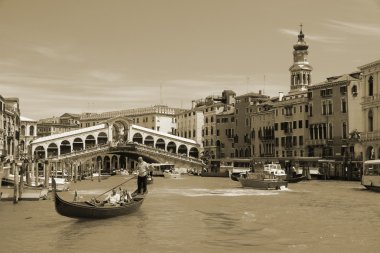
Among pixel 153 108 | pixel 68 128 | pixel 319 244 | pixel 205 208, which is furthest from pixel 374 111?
pixel 68 128

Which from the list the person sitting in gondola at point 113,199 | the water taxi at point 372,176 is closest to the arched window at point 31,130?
the water taxi at point 372,176

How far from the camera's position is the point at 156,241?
37.4 ft

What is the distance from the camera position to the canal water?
35.4 feet

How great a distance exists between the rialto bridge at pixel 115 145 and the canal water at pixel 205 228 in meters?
27.5

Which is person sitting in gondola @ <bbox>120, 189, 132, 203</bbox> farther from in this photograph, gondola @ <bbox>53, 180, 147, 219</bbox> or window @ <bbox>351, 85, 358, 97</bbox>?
window @ <bbox>351, 85, 358, 97</bbox>

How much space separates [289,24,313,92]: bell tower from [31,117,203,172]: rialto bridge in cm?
1051

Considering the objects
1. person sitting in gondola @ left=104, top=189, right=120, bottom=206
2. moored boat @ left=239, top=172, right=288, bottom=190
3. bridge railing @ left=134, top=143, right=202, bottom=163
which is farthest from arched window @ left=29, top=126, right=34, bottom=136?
person sitting in gondola @ left=104, top=189, right=120, bottom=206

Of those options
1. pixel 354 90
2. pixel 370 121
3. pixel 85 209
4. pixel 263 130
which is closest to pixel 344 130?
pixel 354 90

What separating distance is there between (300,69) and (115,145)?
16.7 m

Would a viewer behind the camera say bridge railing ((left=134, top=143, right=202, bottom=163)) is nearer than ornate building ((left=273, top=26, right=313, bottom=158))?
No

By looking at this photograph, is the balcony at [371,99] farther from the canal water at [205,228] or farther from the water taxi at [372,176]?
the canal water at [205,228]

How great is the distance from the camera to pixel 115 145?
4859cm

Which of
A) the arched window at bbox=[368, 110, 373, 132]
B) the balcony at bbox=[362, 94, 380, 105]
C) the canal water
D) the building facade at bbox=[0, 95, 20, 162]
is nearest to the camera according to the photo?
the canal water

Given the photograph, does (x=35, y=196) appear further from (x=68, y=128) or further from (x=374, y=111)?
(x=68, y=128)
